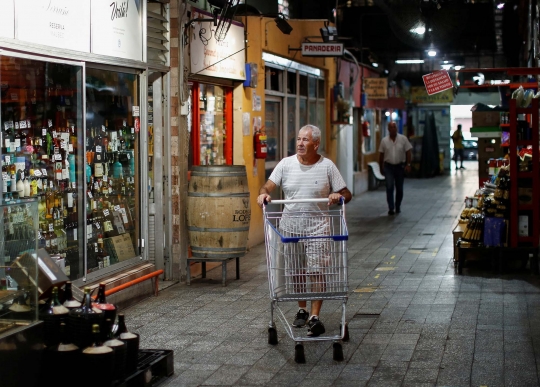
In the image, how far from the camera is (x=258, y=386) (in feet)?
20.0

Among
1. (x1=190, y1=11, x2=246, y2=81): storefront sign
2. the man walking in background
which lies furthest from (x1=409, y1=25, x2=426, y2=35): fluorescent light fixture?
the man walking in background

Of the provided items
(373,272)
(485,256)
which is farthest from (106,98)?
(485,256)

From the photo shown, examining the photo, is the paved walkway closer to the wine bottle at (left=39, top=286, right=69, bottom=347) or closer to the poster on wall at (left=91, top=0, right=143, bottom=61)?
the wine bottle at (left=39, top=286, right=69, bottom=347)

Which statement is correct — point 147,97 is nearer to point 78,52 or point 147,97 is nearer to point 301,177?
point 78,52

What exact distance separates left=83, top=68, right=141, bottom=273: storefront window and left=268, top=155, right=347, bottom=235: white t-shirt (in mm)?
2001

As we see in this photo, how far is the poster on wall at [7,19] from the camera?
6.91 meters

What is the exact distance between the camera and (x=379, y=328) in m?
7.89

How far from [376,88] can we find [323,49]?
916cm

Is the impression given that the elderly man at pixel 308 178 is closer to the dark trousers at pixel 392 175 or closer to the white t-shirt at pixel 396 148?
the white t-shirt at pixel 396 148

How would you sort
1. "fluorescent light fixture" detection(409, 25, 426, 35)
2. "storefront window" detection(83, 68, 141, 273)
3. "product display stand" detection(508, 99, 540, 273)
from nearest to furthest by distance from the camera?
"storefront window" detection(83, 68, 141, 273), "product display stand" detection(508, 99, 540, 273), "fluorescent light fixture" detection(409, 25, 426, 35)

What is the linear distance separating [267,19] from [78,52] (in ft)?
Result: 20.1

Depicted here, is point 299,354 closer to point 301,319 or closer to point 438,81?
point 301,319

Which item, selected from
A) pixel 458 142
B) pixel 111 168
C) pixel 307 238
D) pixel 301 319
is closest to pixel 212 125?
pixel 111 168

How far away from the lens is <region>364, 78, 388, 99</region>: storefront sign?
24312 millimetres
